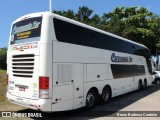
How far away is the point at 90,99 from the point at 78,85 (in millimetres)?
1377

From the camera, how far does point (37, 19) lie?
8.69m

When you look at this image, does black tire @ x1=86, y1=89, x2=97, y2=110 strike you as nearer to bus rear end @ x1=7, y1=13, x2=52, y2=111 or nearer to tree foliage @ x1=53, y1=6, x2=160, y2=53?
bus rear end @ x1=7, y1=13, x2=52, y2=111

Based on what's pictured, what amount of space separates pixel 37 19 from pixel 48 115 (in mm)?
3696

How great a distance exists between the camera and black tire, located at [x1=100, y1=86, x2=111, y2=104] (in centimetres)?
1191

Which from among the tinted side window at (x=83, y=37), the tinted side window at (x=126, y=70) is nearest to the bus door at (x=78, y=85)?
the tinted side window at (x=83, y=37)

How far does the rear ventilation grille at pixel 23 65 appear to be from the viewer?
849cm

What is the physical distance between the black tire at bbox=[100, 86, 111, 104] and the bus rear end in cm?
440

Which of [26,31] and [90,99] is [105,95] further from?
[26,31]

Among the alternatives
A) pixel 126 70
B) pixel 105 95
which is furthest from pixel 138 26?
pixel 105 95

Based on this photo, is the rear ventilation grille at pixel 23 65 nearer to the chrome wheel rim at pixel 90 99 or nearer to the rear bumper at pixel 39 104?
the rear bumper at pixel 39 104

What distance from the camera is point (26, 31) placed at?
904 cm

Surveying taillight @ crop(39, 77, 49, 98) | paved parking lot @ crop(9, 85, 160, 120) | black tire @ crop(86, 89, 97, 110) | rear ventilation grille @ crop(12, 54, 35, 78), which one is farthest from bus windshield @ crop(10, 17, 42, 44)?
black tire @ crop(86, 89, 97, 110)

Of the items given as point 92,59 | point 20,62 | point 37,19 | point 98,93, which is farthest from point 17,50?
point 98,93

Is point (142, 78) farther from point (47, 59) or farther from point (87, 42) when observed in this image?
point (47, 59)
